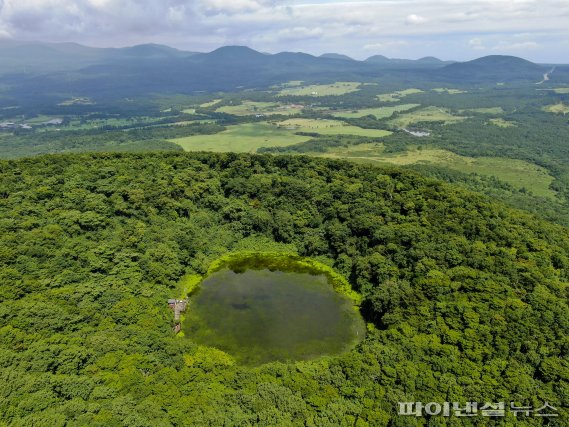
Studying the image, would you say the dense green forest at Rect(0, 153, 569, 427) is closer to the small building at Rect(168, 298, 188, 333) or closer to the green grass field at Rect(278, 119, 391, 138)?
the small building at Rect(168, 298, 188, 333)

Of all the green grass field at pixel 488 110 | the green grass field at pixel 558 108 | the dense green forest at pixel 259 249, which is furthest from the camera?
the green grass field at pixel 488 110

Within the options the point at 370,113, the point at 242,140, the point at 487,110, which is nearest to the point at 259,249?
the point at 242,140

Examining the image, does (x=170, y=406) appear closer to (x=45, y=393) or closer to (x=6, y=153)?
(x=45, y=393)

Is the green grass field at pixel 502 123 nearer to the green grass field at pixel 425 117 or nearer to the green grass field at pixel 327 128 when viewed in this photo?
the green grass field at pixel 425 117

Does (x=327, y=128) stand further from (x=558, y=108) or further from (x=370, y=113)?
(x=558, y=108)

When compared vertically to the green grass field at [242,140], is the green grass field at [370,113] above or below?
above

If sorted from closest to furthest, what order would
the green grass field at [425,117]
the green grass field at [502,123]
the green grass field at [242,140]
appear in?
the green grass field at [242,140]
the green grass field at [502,123]
the green grass field at [425,117]

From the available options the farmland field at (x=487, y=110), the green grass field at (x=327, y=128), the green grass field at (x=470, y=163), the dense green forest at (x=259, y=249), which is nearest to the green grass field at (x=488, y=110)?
the farmland field at (x=487, y=110)
